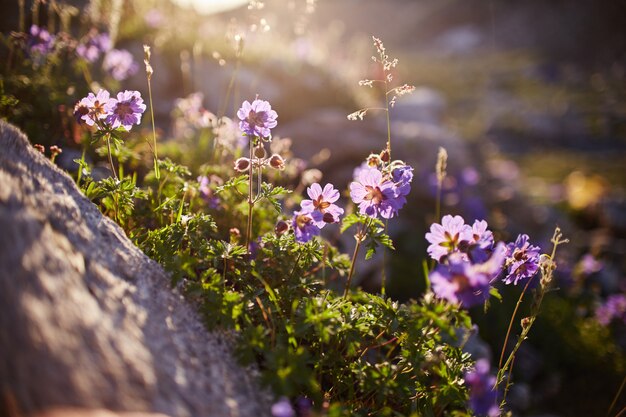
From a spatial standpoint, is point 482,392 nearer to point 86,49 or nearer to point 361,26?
point 86,49

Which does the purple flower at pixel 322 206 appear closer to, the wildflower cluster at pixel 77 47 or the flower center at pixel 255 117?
the flower center at pixel 255 117

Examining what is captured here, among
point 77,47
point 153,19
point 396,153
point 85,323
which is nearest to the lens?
point 85,323

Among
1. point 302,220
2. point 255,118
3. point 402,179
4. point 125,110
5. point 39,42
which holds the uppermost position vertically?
point 39,42

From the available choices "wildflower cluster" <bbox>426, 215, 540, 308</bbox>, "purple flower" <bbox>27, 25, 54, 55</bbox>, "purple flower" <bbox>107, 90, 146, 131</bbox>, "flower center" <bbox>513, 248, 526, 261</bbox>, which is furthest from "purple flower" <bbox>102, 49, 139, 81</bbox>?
"flower center" <bbox>513, 248, 526, 261</bbox>

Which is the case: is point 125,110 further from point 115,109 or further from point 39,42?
point 39,42

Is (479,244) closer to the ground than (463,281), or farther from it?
farther from it

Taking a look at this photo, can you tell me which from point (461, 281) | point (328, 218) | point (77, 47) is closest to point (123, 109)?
point (328, 218)

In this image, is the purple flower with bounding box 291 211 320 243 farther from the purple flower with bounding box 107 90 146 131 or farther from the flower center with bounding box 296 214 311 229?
the purple flower with bounding box 107 90 146 131

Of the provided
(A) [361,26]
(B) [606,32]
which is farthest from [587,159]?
(A) [361,26]
